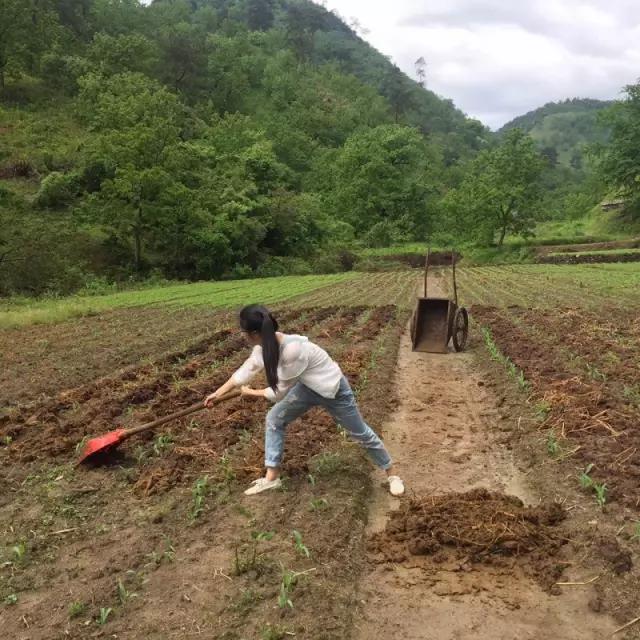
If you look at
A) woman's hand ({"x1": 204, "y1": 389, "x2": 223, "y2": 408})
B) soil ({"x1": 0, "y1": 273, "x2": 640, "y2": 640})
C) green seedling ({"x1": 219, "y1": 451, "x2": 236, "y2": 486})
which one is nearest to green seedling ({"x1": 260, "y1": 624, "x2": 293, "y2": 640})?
soil ({"x1": 0, "y1": 273, "x2": 640, "y2": 640})

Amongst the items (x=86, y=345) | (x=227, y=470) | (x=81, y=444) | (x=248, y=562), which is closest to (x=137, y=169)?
(x=86, y=345)

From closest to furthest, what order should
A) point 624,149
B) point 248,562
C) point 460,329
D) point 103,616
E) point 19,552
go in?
point 103,616
point 248,562
point 19,552
point 460,329
point 624,149

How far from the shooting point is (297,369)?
5.48m

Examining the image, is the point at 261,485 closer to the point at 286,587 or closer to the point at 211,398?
the point at 211,398

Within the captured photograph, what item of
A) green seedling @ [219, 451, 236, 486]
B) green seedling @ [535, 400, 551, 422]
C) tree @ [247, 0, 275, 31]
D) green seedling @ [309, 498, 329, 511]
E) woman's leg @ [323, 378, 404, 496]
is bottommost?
green seedling @ [219, 451, 236, 486]

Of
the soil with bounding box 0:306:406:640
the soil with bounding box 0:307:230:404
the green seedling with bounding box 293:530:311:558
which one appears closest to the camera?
the soil with bounding box 0:306:406:640

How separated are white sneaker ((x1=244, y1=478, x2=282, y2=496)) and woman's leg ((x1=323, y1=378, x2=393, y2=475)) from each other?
0.85 meters

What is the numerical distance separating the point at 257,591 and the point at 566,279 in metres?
24.5

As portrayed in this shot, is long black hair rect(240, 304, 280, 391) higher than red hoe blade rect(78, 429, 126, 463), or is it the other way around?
long black hair rect(240, 304, 280, 391)

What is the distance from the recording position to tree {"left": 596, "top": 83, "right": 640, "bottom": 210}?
49.9m

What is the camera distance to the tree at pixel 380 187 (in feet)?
182

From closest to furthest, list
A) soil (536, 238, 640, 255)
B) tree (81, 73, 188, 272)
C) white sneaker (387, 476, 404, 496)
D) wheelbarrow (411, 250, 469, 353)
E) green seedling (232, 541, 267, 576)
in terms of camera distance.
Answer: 1. green seedling (232, 541, 267, 576)
2. white sneaker (387, 476, 404, 496)
3. wheelbarrow (411, 250, 469, 353)
4. tree (81, 73, 188, 272)
5. soil (536, 238, 640, 255)

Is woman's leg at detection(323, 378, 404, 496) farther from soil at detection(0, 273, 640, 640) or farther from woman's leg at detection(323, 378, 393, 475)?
soil at detection(0, 273, 640, 640)

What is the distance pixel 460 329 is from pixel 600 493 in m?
7.44
